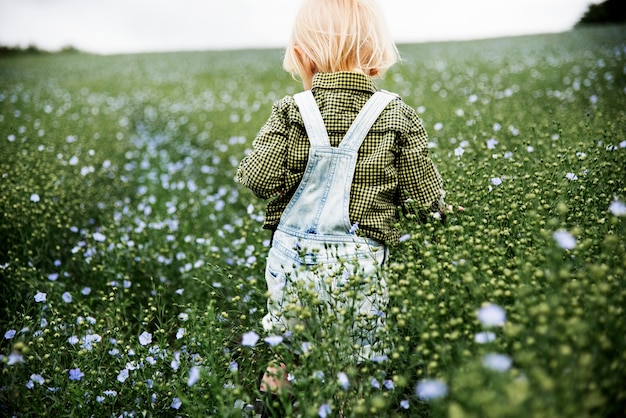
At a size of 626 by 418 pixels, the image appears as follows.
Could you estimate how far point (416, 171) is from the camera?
6.84ft

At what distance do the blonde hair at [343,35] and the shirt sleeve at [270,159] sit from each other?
283mm

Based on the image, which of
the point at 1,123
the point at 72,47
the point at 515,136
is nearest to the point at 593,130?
the point at 515,136

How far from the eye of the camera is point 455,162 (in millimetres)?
3000

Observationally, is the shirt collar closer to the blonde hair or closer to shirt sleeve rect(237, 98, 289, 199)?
the blonde hair

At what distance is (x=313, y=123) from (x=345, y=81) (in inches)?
9.3

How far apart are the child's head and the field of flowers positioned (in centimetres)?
76

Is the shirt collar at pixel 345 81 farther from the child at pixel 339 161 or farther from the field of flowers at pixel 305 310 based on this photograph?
the field of flowers at pixel 305 310

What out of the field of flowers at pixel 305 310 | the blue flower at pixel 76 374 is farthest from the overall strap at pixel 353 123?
the blue flower at pixel 76 374

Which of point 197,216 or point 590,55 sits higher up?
point 590,55

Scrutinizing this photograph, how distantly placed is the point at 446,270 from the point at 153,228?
2.43 metres

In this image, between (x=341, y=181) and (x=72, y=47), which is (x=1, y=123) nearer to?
(x=341, y=181)

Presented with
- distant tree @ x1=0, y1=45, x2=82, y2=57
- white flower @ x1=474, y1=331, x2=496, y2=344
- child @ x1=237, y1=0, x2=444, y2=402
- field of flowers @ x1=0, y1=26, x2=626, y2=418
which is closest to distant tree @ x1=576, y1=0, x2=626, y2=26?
field of flowers @ x1=0, y1=26, x2=626, y2=418

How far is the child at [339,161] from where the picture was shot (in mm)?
2012

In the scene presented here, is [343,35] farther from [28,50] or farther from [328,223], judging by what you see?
[28,50]
